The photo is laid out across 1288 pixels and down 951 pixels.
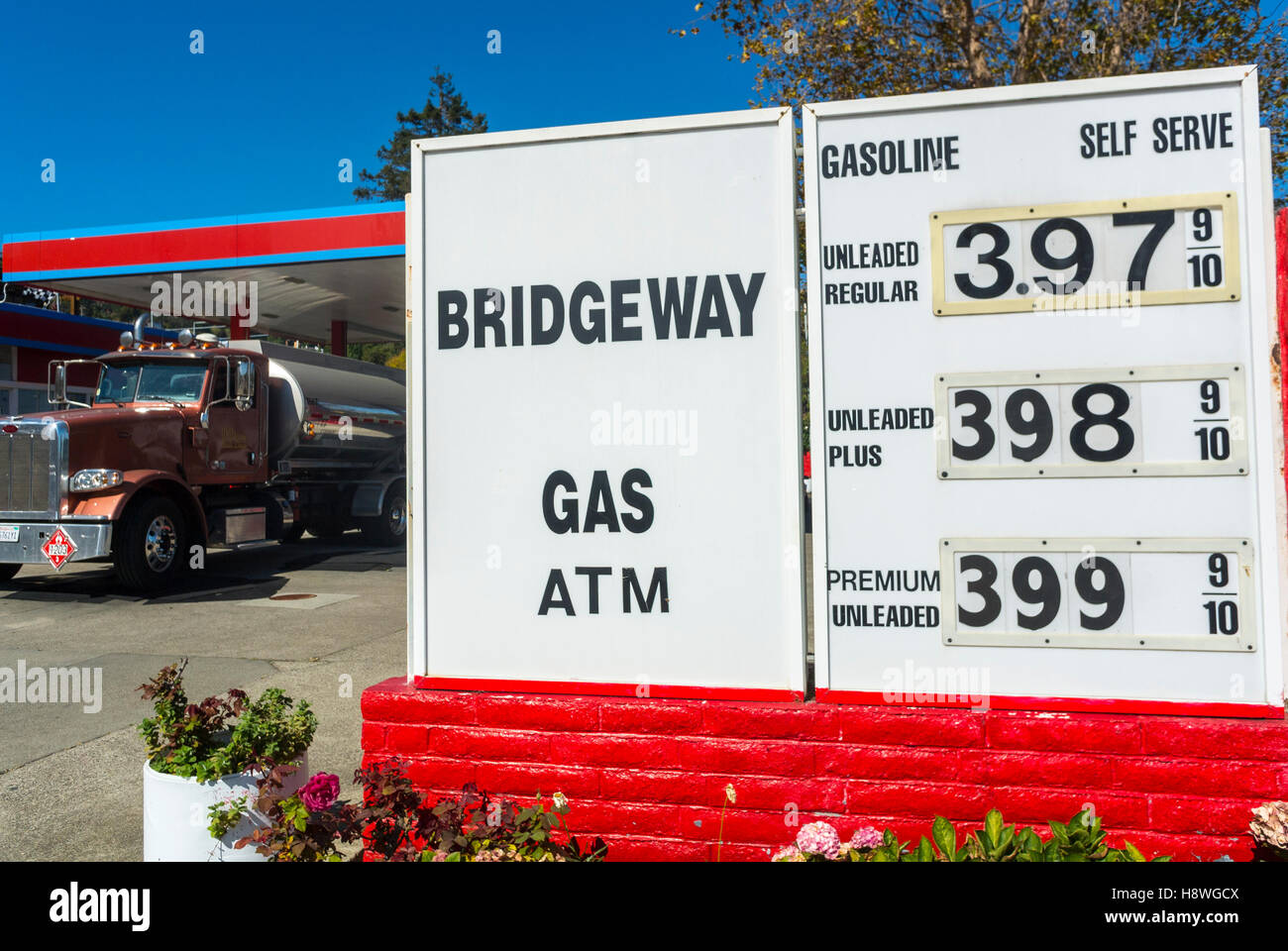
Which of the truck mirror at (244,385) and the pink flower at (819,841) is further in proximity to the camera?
the truck mirror at (244,385)

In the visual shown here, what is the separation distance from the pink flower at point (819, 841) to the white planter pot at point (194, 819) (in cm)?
195

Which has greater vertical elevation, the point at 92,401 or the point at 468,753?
the point at 92,401

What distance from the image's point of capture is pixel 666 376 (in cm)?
340

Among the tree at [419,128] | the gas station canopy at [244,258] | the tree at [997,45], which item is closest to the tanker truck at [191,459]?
the gas station canopy at [244,258]

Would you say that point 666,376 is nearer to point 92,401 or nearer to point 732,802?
point 732,802

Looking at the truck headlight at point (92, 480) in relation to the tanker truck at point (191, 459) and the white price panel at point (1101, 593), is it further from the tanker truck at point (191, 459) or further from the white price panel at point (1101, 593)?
the white price panel at point (1101, 593)

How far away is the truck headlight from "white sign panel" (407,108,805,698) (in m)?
9.11

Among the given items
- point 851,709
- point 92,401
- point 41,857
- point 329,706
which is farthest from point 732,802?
point 92,401

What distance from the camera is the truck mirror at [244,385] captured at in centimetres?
1323

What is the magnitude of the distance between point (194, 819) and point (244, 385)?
436 inches

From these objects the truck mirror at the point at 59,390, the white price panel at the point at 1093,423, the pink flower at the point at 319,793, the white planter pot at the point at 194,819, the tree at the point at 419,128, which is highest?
the tree at the point at 419,128

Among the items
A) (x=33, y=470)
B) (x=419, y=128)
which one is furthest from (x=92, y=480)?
(x=419, y=128)
